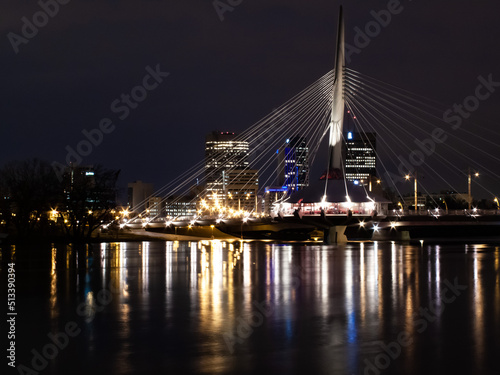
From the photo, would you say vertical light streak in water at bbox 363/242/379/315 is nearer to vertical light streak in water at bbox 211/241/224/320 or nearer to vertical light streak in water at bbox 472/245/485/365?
vertical light streak in water at bbox 472/245/485/365

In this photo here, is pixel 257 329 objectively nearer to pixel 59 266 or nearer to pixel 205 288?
pixel 205 288

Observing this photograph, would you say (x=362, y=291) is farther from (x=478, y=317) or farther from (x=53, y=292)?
(x=53, y=292)

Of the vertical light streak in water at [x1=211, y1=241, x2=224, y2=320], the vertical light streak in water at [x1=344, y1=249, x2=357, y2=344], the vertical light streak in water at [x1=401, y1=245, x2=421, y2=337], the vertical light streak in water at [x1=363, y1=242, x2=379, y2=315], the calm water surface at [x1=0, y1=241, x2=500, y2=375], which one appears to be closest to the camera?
the calm water surface at [x1=0, y1=241, x2=500, y2=375]

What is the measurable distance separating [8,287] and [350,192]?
235ft

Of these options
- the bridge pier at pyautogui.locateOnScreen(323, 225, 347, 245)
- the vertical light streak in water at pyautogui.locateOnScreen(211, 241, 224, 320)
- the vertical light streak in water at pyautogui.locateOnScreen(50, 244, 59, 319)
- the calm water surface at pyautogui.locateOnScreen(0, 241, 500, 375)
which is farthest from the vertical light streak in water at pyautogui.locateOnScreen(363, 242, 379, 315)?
the bridge pier at pyautogui.locateOnScreen(323, 225, 347, 245)

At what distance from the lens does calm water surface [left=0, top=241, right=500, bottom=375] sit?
14.5 m

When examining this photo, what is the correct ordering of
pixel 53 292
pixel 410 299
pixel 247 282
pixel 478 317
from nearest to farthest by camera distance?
pixel 478 317, pixel 410 299, pixel 53 292, pixel 247 282

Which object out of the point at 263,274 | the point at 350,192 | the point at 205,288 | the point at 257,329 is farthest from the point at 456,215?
the point at 257,329

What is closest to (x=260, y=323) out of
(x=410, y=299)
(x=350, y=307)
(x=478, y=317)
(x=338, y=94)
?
(x=350, y=307)

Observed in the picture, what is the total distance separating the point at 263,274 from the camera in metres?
34.2

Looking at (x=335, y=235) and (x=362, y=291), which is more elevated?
(x=335, y=235)

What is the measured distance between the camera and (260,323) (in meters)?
19.0

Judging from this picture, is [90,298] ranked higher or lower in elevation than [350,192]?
lower

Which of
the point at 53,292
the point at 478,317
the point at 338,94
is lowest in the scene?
the point at 478,317
